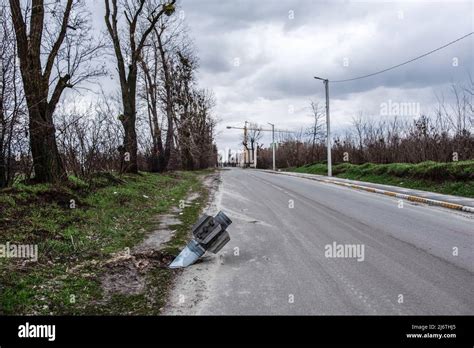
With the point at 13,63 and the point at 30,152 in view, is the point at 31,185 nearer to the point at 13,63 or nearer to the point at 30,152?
the point at 30,152

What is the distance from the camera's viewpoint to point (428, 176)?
2181 centimetres

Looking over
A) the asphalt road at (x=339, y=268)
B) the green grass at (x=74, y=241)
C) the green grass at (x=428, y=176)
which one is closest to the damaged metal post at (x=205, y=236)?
the asphalt road at (x=339, y=268)

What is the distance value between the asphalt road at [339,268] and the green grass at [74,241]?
0.95m

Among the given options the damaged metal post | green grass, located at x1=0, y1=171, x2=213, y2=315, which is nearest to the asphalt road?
the damaged metal post

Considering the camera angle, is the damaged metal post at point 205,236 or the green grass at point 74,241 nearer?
the green grass at point 74,241

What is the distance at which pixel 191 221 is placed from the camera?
38.7ft

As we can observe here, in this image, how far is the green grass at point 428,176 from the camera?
18.6 m

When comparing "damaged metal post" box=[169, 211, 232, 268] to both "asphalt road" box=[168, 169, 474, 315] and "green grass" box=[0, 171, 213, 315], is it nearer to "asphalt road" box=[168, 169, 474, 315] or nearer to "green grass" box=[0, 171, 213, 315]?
"asphalt road" box=[168, 169, 474, 315]

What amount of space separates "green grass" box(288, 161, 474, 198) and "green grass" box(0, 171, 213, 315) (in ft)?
37.6

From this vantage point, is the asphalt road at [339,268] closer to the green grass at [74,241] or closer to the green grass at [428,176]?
the green grass at [74,241]

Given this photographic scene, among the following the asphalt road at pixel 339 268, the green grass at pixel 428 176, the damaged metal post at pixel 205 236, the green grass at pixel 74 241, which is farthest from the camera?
the green grass at pixel 428 176

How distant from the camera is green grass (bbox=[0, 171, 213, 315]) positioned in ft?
17.9
